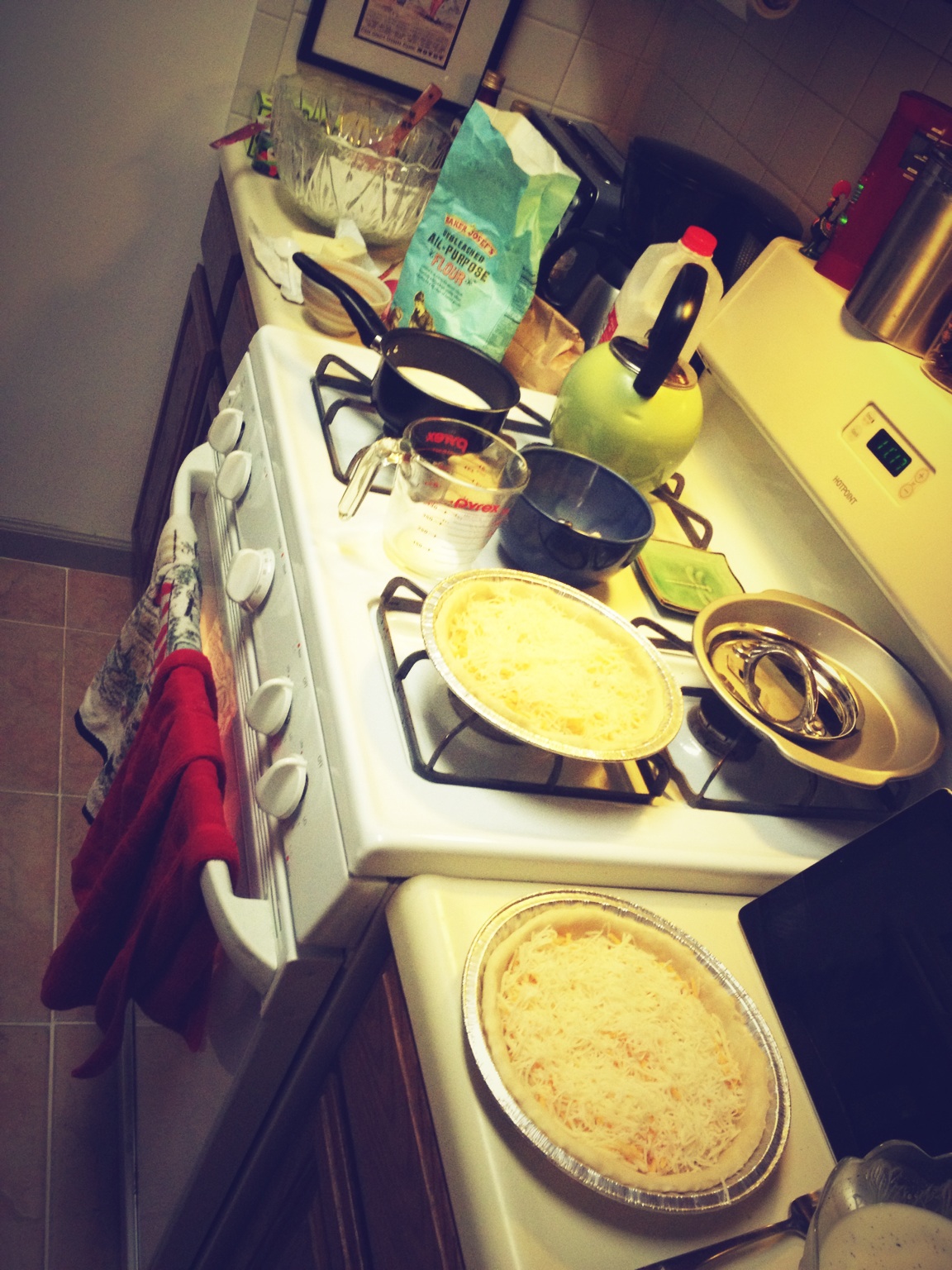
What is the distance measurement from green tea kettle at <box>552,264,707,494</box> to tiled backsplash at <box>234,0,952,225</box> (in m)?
0.49

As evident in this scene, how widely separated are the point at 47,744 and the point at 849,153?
1.67m

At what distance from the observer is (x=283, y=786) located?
785mm

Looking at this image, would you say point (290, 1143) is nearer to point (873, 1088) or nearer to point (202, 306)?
point (873, 1088)

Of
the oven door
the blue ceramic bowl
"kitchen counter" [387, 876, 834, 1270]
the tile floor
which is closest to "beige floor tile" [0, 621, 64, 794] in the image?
the tile floor

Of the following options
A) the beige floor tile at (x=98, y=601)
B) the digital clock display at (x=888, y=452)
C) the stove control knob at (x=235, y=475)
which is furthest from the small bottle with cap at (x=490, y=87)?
the beige floor tile at (x=98, y=601)

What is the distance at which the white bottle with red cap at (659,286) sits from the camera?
1109mm

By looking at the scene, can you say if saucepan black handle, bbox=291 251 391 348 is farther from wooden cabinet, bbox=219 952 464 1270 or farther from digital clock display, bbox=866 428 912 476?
wooden cabinet, bbox=219 952 464 1270

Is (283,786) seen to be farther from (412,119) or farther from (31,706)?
(31,706)

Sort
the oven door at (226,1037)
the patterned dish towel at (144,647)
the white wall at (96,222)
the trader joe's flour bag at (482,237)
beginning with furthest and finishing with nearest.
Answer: the white wall at (96,222), the trader joe's flour bag at (482,237), the patterned dish towel at (144,647), the oven door at (226,1037)

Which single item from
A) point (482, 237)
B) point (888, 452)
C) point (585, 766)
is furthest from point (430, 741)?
point (482, 237)

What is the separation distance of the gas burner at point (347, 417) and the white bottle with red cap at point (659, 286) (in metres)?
0.17

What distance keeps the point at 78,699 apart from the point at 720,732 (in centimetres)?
145

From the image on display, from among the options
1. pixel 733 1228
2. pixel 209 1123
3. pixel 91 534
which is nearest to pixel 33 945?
pixel 209 1123

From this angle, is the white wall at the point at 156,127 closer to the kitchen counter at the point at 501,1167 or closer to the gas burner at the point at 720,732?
the gas burner at the point at 720,732
